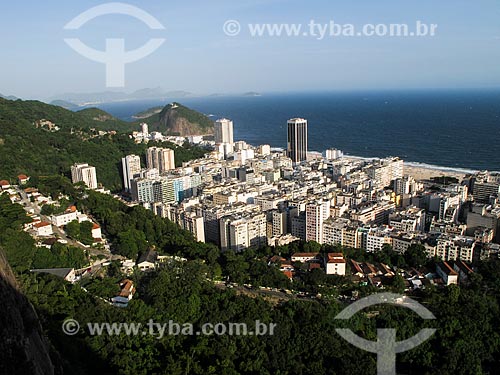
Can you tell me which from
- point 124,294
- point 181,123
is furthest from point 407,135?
point 124,294

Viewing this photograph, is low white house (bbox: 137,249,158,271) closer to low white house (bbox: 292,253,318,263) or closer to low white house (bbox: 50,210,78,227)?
low white house (bbox: 50,210,78,227)

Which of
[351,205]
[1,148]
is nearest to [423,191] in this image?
[351,205]

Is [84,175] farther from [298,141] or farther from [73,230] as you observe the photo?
[298,141]

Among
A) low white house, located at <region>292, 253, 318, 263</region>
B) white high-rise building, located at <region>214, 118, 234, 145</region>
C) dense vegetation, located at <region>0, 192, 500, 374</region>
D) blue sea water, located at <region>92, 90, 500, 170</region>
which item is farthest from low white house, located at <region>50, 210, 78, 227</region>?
white high-rise building, located at <region>214, 118, 234, 145</region>

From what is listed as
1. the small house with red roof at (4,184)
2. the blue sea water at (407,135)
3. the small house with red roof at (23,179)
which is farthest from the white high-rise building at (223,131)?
the small house with red roof at (4,184)

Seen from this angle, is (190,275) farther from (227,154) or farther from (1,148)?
(227,154)

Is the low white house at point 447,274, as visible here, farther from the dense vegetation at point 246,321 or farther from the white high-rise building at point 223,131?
the white high-rise building at point 223,131
